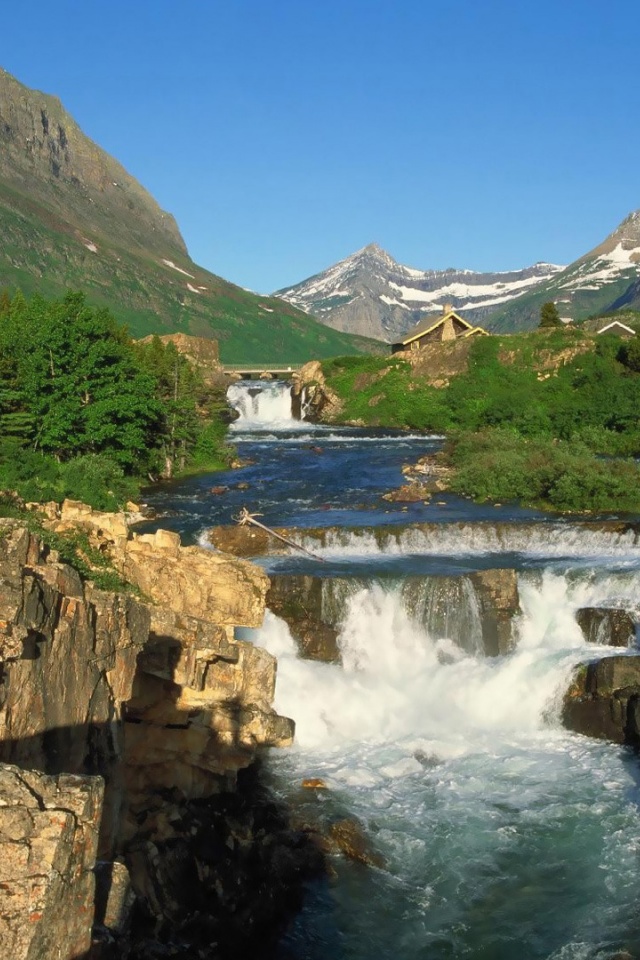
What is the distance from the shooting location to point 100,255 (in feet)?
451

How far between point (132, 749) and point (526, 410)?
37554 millimetres

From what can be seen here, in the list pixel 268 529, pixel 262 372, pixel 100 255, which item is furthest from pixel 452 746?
pixel 100 255

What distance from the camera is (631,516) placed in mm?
27938

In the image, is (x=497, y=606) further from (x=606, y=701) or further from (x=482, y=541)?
(x=482, y=541)

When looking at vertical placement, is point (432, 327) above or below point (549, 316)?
below

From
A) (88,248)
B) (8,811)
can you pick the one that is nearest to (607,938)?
(8,811)

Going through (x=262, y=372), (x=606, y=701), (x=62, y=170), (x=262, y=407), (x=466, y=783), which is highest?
(x=62, y=170)

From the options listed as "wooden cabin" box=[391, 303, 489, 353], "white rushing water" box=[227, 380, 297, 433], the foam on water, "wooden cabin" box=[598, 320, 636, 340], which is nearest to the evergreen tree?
"wooden cabin" box=[598, 320, 636, 340]

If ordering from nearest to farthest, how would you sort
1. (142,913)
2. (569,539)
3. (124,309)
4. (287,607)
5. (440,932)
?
(142,913) → (440,932) → (287,607) → (569,539) → (124,309)

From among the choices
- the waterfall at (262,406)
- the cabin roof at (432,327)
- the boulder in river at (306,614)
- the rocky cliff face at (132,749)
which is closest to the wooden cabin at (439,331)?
the cabin roof at (432,327)

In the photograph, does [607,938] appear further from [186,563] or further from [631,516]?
[631,516]

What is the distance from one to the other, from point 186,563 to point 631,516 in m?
15.6

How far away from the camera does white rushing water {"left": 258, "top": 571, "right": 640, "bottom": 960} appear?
39.6ft

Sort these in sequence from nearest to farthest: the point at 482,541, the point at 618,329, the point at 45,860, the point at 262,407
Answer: the point at 45,860 → the point at 482,541 → the point at 262,407 → the point at 618,329
